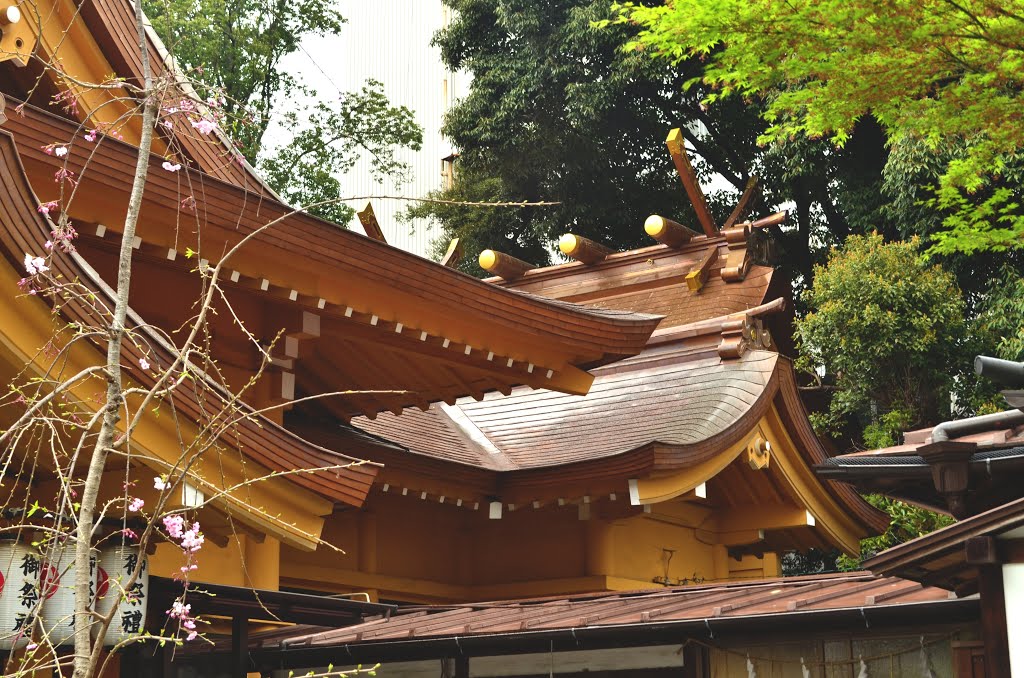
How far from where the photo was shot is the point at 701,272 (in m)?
12.1

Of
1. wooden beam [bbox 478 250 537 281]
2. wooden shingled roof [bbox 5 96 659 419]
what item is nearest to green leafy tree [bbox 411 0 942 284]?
wooden beam [bbox 478 250 537 281]

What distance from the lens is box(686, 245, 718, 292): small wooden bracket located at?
39.5ft

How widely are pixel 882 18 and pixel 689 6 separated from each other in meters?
1.27

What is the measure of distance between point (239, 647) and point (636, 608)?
7.43 ft

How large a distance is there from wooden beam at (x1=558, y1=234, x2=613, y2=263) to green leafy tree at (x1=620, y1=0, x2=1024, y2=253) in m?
4.44

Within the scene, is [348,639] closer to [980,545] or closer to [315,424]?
[315,424]

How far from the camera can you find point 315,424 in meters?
8.63

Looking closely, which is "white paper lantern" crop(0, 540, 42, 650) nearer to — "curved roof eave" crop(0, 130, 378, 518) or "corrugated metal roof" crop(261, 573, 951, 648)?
"curved roof eave" crop(0, 130, 378, 518)

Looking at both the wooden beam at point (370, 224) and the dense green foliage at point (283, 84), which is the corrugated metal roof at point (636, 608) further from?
the dense green foliage at point (283, 84)

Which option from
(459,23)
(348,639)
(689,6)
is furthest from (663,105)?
(348,639)

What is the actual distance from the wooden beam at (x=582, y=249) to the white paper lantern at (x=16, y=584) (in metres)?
7.97

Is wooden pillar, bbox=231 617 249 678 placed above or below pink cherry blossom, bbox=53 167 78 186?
below

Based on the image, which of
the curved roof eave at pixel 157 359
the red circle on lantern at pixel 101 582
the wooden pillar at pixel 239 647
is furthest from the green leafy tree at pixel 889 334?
the red circle on lantern at pixel 101 582

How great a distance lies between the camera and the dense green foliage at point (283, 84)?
20.7 m
